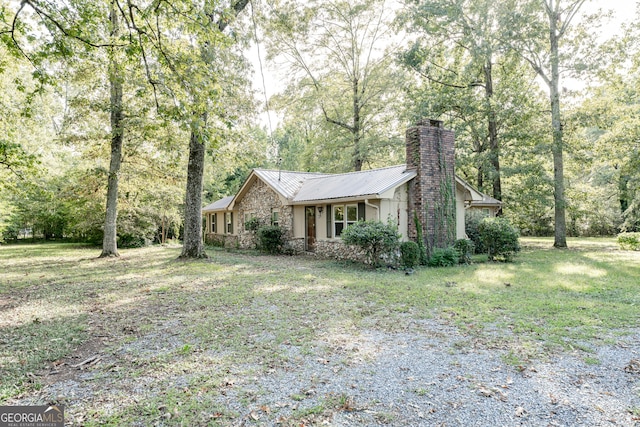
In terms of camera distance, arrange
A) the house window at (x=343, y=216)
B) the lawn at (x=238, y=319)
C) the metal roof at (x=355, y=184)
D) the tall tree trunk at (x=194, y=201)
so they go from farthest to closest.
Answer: the tall tree trunk at (x=194, y=201) → the house window at (x=343, y=216) → the metal roof at (x=355, y=184) → the lawn at (x=238, y=319)

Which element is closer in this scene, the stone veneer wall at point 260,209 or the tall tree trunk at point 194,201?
the tall tree trunk at point 194,201

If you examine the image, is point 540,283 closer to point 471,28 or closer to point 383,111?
point 471,28

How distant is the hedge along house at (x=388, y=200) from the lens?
41.8 ft

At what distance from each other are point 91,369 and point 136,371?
0.55m

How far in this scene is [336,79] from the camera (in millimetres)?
26109

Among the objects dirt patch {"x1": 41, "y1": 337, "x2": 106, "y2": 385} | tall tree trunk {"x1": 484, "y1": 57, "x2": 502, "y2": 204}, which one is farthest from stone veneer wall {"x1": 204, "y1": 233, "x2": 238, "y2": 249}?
dirt patch {"x1": 41, "y1": 337, "x2": 106, "y2": 385}

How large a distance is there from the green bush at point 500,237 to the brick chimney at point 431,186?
1.38m

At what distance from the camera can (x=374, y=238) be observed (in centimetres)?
1138

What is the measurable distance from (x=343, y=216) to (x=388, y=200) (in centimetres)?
224

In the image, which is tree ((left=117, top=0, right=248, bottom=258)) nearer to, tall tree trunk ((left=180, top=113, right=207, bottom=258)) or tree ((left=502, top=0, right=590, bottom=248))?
tall tree trunk ((left=180, top=113, right=207, bottom=258))

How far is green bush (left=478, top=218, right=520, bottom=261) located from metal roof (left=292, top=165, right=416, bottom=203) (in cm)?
354

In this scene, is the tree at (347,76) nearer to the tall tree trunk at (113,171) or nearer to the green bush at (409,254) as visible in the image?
the tall tree trunk at (113,171)

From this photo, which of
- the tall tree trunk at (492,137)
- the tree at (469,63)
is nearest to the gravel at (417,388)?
the tall tree trunk at (492,137)

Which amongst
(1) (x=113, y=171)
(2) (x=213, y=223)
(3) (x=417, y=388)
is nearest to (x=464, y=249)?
(3) (x=417, y=388)
